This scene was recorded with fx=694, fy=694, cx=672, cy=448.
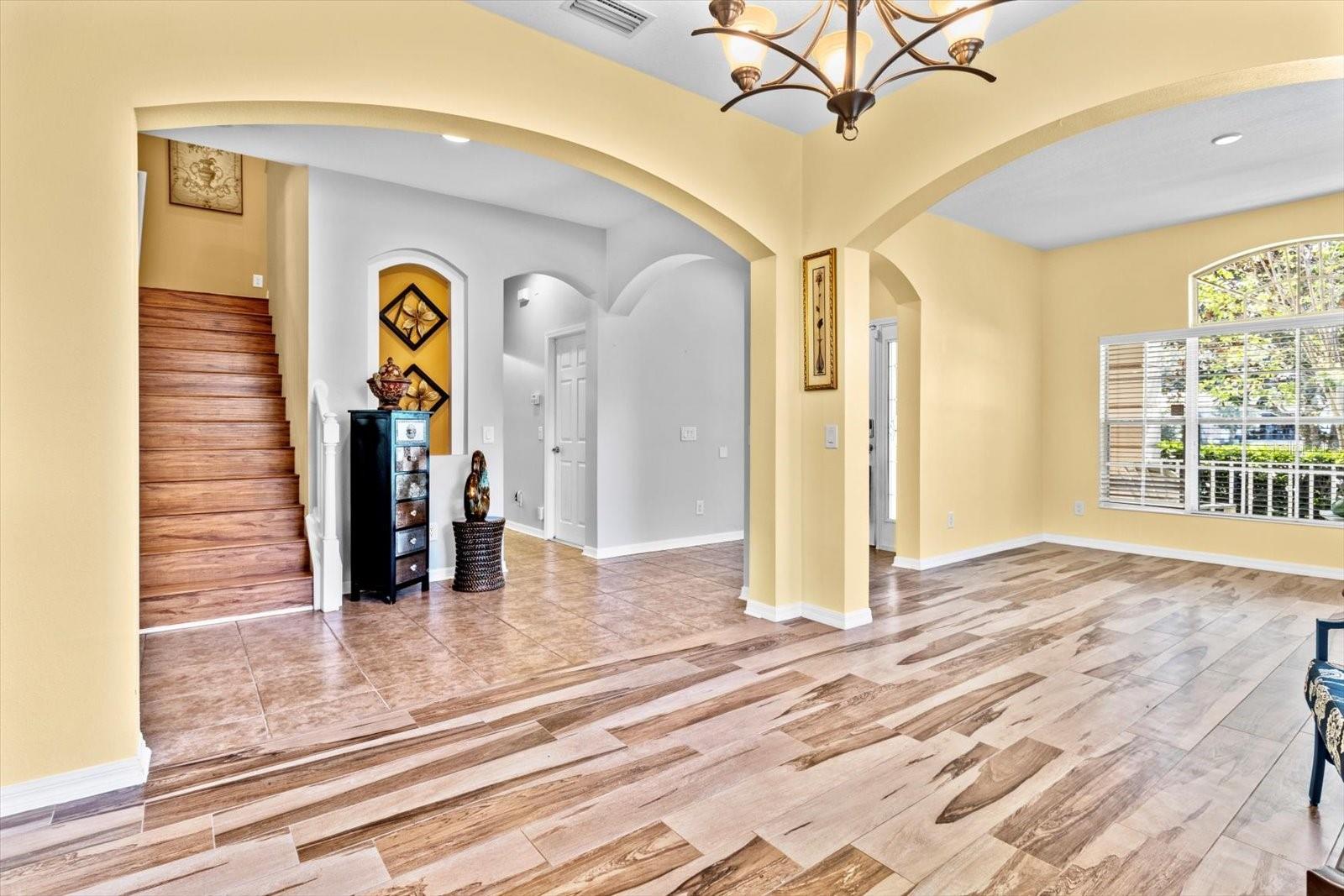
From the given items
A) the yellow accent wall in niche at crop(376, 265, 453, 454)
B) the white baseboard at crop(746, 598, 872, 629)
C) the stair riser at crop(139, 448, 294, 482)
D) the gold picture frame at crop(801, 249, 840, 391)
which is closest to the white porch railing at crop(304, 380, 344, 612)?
the stair riser at crop(139, 448, 294, 482)

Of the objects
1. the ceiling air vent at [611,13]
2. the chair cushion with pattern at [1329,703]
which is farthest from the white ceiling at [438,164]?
the chair cushion with pattern at [1329,703]

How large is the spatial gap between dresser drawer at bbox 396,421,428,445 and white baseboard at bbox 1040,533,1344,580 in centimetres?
569

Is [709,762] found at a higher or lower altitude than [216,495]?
lower

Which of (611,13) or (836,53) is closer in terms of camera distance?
(836,53)

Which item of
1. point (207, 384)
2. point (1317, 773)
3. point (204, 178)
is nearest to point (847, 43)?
point (1317, 773)

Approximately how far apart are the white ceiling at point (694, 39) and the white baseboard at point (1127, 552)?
3550mm

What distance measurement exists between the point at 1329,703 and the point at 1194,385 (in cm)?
490

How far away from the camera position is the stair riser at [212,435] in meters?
4.67

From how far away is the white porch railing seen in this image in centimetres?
425

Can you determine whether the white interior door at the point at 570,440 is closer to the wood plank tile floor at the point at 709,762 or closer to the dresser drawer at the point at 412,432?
the dresser drawer at the point at 412,432

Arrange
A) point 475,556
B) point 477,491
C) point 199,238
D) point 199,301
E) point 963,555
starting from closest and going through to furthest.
A: point 475,556 < point 477,491 < point 963,555 < point 199,301 < point 199,238

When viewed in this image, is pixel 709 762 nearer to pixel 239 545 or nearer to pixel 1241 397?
pixel 239 545

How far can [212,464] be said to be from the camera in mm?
4676

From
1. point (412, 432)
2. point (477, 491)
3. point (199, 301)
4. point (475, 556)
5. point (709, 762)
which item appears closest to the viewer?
point (709, 762)
